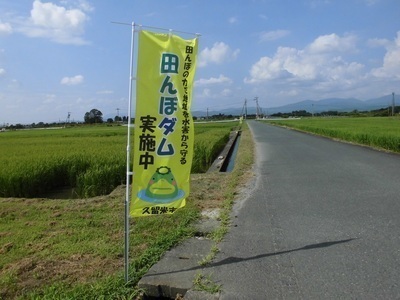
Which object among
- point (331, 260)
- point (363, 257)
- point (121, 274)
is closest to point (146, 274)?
point (121, 274)

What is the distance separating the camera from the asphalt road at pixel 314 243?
3.07 meters

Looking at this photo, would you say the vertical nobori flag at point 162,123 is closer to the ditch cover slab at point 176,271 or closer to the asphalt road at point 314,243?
the ditch cover slab at point 176,271

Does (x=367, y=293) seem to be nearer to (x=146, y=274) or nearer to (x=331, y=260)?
(x=331, y=260)

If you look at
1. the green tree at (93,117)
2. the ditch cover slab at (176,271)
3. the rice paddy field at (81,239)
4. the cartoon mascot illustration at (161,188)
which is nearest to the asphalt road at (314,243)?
the ditch cover slab at (176,271)

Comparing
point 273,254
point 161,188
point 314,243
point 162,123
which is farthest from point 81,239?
point 314,243

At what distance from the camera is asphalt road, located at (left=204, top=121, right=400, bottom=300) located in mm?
3074

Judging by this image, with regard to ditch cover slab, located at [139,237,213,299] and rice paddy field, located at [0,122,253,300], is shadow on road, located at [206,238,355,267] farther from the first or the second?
rice paddy field, located at [0,122,253,300]

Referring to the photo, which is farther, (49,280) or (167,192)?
(167,192)

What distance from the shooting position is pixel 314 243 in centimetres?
414

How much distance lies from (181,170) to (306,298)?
1.68m

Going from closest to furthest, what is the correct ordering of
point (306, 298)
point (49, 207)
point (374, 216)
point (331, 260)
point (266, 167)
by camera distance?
point (306, 298) → point (331, 260) → point (374, 216) → point (49, 207) → point (266, 167)

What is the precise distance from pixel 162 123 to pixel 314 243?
2.33 metres

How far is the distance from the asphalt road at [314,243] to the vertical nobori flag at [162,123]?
3.07 feet

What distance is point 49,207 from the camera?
238 inches
